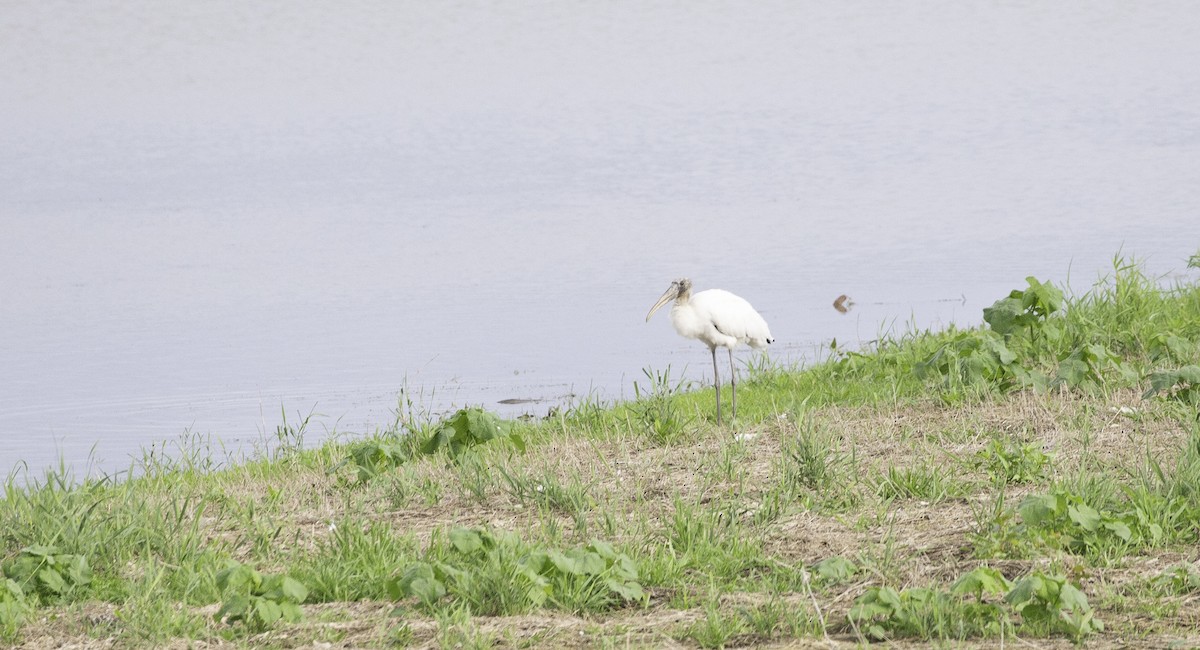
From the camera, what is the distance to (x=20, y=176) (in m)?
23.7

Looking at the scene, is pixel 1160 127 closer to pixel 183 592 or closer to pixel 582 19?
pixel 582 19

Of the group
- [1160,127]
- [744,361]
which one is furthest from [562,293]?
[1160,127]

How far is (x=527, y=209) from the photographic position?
1928cm

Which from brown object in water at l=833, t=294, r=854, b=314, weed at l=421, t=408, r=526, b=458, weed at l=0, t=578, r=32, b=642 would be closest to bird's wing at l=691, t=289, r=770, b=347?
weed at l=421, t=408, r=526, b=458

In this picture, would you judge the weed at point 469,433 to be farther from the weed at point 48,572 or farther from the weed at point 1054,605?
the weed at point 1054,605

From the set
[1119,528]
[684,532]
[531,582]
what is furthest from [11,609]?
[1119,528]

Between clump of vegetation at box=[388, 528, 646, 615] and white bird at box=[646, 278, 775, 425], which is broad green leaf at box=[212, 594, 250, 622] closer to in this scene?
clump of vegetation at box=[388, 528, 646, 615]

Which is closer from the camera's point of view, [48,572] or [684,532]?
[48,572]

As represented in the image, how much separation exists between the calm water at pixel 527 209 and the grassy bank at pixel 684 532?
5.76 feet

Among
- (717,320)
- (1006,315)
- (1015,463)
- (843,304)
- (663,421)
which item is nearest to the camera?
(1015,463)

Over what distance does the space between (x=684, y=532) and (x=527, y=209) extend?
46.1ft

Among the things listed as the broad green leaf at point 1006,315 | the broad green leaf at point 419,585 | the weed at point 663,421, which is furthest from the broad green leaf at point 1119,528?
the broad green leaf at point 1006,315

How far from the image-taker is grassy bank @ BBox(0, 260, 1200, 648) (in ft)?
15.2

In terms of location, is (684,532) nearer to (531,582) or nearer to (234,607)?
(531,582)
